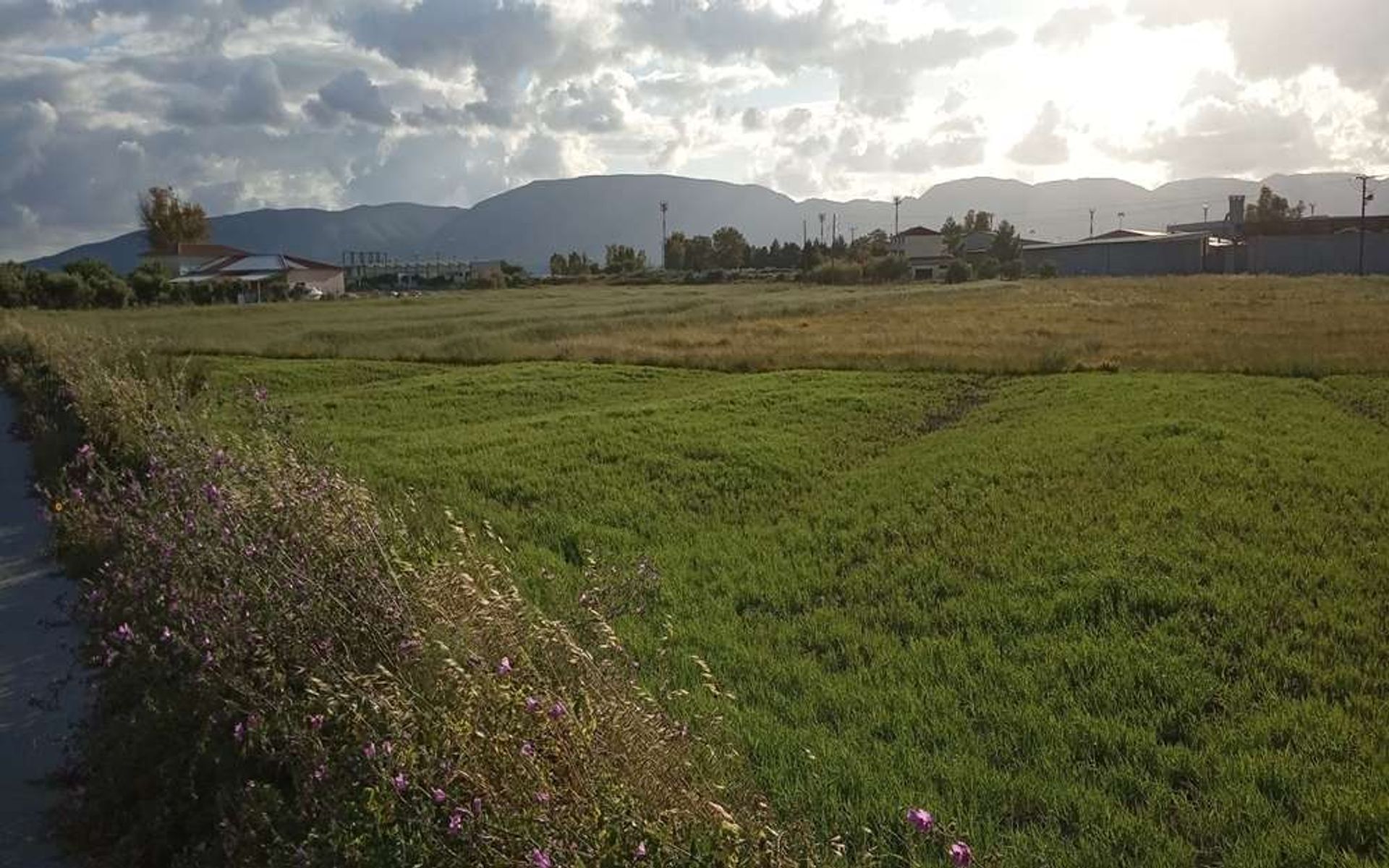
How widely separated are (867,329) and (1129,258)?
85339 millimetres

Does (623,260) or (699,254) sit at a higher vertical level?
(699,254)

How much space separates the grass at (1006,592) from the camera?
4.66m

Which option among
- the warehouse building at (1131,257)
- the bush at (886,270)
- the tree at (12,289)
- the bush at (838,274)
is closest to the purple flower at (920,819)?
the tree at (12,289)

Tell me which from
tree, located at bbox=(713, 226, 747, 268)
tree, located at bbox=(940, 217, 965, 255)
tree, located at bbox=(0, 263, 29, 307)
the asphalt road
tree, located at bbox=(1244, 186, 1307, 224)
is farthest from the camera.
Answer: tree, located at bbox=(1244, 186, 1307, 224)

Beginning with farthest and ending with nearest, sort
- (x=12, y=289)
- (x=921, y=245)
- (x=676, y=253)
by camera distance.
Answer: (x=921, y=245) < (x=676, y=253) < (x=12, y=289)

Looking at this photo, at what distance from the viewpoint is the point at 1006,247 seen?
13225 centimetres

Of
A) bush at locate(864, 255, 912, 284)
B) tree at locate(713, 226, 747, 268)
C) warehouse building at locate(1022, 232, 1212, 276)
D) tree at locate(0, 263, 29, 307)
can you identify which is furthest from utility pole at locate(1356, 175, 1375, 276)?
tree at locate(0, 263, 29, 307)

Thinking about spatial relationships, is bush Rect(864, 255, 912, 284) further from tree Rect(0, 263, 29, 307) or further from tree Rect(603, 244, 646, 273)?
tree Rect(0, 263, 29, 307)

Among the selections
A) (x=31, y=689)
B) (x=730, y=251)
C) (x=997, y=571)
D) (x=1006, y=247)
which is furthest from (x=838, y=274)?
(x=31, y=689)

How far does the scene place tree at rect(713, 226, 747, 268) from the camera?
464ft

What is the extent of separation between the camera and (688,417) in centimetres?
1703

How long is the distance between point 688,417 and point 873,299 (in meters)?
45.1

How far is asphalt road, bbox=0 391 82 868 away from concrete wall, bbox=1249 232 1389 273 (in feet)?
328

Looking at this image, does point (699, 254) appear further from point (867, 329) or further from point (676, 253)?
point (867, 329)
